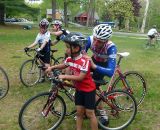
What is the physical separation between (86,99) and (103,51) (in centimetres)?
106

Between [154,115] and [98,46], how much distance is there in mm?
2147

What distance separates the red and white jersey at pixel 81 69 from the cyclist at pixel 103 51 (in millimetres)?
249

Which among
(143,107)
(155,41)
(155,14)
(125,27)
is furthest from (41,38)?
(155,14)

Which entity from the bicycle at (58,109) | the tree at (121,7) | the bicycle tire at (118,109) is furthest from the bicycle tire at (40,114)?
the tree at (121,7)

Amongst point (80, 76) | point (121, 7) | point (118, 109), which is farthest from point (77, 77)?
point (121, 7)

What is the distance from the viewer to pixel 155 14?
83688 mm

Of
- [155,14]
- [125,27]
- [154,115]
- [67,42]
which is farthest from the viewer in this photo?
[155,14]

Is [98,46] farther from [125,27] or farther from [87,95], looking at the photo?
[125,27]

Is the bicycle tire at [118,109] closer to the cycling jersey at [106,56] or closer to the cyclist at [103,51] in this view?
the cyclist at [103,51]

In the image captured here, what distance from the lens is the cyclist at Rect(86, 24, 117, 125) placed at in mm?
5520

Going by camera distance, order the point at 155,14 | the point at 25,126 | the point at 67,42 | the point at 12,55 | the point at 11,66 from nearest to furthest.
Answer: the point at 67,42
the point at 25,126
the point at 11,66
the point at 12,55
the point at 155,14

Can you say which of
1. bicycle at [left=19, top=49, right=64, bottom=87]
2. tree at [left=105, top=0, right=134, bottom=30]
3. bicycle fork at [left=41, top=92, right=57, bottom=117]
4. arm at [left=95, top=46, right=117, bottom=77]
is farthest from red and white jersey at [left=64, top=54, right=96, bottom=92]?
tree at [left=105, top=0, right=134, bottom=30]

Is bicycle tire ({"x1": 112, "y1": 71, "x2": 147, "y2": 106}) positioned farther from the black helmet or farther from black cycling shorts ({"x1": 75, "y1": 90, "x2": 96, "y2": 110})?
the black helmet

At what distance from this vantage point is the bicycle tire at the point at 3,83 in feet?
24.9
